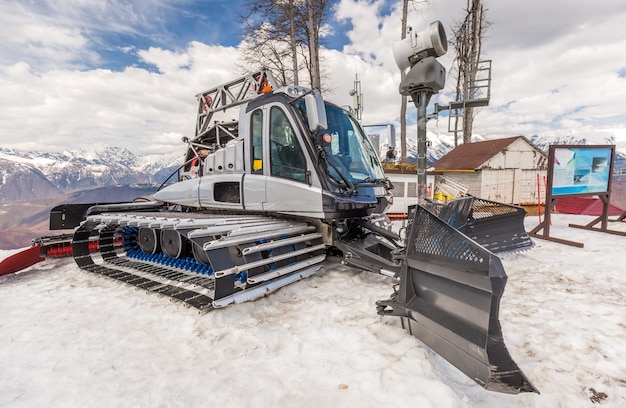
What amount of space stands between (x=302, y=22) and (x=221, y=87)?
33.8 ft

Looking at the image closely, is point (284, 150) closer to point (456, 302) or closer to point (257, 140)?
point (257, 140)

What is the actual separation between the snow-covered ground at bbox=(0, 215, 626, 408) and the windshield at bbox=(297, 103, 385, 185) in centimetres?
155

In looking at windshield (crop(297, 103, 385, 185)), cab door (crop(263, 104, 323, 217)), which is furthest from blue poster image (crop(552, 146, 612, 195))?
cab door (crop(263, 104, 323, 217))

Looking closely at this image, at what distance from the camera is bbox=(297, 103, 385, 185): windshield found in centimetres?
425

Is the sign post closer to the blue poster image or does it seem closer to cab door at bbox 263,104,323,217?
the blue poster image

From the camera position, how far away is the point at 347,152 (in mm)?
4789

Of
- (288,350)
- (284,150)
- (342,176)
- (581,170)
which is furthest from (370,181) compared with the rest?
(581,170)

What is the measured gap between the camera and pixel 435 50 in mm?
5688

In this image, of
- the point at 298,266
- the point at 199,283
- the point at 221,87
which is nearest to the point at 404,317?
the point at 298,266

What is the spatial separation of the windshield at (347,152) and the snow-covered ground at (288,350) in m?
1.55

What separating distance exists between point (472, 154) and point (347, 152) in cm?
1417

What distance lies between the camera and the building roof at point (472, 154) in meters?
15.3

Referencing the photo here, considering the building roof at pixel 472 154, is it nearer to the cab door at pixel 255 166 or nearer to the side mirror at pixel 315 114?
the cab door at pixel 255 166

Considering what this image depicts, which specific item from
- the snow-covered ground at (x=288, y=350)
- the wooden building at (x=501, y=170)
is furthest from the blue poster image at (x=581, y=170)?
the wooden building at (x=501, y=170)
